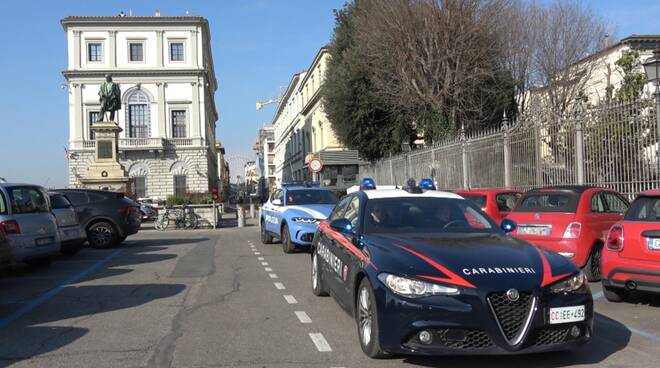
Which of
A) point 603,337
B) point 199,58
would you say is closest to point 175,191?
point 199,58

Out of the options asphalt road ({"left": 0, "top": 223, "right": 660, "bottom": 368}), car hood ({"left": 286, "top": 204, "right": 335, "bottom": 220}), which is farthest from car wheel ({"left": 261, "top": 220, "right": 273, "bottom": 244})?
asphalt road ({"left": 0, "top": 223, "right": 660, "bottom": 368})

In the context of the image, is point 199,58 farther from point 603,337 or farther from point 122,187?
point 603,337

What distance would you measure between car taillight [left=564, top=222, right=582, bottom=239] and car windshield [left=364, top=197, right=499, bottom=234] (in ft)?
10.9

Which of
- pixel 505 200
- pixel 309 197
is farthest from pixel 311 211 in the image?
pixel 505 200

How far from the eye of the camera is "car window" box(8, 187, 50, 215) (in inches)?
428

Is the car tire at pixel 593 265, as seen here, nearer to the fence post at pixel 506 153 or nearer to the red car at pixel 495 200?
the red car at pixel 495 200

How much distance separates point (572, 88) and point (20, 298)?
25898 mm

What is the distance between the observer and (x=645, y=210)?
747cm

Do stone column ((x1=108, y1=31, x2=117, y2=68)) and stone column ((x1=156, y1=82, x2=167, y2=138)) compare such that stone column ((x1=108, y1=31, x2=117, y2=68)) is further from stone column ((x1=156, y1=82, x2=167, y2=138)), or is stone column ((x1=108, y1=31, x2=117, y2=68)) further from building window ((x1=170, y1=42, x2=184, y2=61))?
building window ((x1=170, y1=42, x2=184, y2=61))

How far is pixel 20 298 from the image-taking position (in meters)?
8.99

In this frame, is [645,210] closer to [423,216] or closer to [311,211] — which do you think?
[423,216]

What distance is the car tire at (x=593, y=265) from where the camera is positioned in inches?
377

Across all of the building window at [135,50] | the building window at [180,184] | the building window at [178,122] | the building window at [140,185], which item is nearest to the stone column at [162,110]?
the building window at [178,122]

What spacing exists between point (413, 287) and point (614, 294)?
4375 mm
